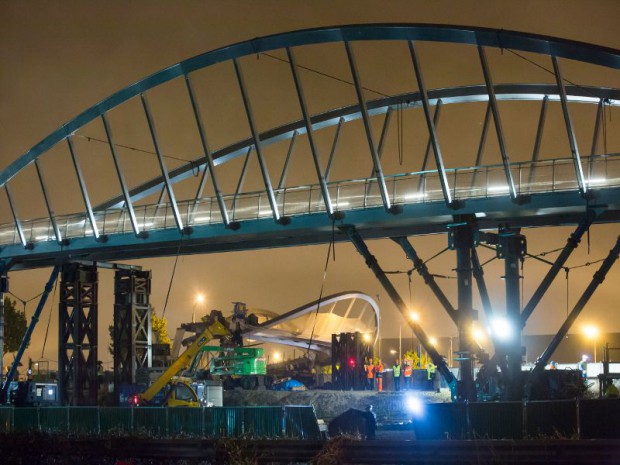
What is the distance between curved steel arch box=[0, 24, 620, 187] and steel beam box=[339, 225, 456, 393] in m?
8.93

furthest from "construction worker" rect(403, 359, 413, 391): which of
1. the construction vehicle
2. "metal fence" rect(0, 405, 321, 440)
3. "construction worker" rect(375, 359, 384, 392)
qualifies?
"metal fence" rect(0, 405, 321, 440)

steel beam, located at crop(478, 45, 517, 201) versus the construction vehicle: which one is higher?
steel beam, located at crop(478, 45, 517, 201)

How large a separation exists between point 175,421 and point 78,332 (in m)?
30.1

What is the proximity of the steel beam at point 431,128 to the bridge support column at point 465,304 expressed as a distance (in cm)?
158

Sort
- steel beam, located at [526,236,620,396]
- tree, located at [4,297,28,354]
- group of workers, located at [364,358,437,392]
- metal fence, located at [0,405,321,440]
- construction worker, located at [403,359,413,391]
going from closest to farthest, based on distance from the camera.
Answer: metal fence, located at [0,405,321,440] < steel beam, located at [526,236,620,396] < construction worker, located at [403,359,413,391] < group of workers, located at [364,358,437,392] < tree, located at [4,297,28,354]

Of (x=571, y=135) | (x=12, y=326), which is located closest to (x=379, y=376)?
(x=571, y=135)

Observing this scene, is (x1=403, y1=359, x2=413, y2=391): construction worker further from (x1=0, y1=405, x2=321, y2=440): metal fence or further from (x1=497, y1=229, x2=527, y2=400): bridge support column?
(x1=0, y1=405, x2=321, y2=440): metal fence

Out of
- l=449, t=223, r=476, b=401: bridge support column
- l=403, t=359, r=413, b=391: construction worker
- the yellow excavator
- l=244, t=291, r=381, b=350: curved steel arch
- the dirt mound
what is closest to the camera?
l=449, t=223, r=476, b=401: bridge support column

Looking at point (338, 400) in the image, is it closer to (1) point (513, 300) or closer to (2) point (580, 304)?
(1) point (513, 300)

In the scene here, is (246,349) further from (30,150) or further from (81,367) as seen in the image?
(30,150)

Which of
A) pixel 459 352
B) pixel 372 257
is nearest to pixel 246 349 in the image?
pixel 372 257

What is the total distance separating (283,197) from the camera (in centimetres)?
4572

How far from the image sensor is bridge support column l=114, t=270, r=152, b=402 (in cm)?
5622

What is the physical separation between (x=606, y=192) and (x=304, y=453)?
2207 centimetres
